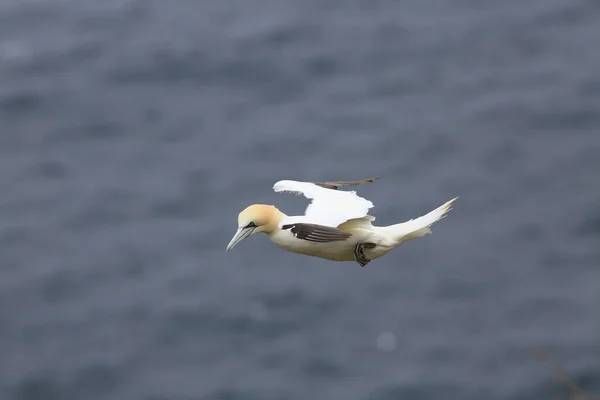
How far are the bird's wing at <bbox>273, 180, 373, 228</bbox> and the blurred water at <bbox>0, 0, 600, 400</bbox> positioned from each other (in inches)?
1611

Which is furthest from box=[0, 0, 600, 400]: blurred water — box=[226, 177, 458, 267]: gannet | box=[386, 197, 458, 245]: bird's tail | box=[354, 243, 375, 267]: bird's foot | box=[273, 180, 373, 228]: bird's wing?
box=[354, 243, 375, 267]: bird's foot

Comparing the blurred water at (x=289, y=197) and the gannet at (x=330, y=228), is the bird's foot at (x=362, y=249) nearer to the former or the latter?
the gannet at (x=330, y=228)

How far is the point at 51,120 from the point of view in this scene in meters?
66.1

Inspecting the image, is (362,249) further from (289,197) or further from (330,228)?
(289,197)

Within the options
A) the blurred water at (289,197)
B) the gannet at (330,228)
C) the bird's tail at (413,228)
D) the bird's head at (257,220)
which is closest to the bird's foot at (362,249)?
the gannet at (330,228)

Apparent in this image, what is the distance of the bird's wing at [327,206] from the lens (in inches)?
458

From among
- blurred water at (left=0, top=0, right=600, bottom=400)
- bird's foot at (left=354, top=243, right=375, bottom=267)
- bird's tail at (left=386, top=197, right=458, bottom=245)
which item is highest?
blurred water at (left=0, top=0, right=600, bottom=400)

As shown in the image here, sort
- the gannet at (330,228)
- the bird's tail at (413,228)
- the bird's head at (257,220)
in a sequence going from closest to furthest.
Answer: the gannet at (330,228) < the bird's head at (257,220) < the bird's tail at (413,228)

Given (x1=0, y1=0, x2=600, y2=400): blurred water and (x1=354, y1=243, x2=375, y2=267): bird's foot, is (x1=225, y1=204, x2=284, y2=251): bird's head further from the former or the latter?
(x1=0, y1=0, x2=600, y2=400): blurred water

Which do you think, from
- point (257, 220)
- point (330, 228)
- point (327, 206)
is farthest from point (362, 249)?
point (257, 220)

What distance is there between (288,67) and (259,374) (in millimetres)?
17064

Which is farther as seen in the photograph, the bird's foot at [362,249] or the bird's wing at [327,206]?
the bird's foot at [362,249]

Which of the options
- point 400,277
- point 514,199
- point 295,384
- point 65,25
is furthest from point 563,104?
point 65,25

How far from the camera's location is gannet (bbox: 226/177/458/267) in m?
11.5
